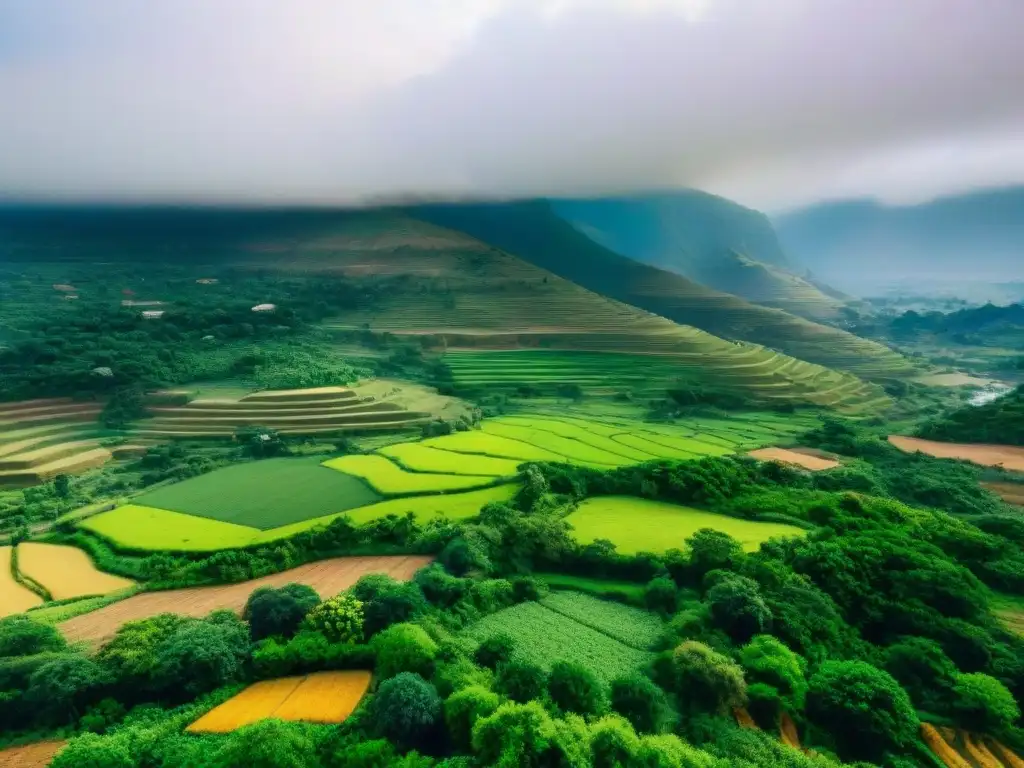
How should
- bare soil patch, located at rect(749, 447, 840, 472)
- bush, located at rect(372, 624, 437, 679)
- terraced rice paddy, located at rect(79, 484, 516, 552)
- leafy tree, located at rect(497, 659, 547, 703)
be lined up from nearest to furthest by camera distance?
leafy tree, located at rect(497, 659, 547, 703), bush, located at rect(372, 624, 437, 679), terraced rice paddy, located at rect(79, 484, 516, 552), bare soil patch, located at rect(749, 447, 840, 472)

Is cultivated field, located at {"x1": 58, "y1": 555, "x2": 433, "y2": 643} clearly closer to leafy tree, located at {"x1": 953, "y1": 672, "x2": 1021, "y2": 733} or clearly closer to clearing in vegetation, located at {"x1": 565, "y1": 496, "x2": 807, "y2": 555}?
clearing in vegetation, located at {"x1": 565, "y1": 496, "x2": 807, "y2": 555}

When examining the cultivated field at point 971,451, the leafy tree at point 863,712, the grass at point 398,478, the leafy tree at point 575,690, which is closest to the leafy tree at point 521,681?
the leafy tree at point 575,690

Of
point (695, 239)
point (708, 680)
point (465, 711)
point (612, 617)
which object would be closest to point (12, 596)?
point (465, 711)

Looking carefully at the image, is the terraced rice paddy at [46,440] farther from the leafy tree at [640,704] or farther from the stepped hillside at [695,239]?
the stepped hillside at [695,239]

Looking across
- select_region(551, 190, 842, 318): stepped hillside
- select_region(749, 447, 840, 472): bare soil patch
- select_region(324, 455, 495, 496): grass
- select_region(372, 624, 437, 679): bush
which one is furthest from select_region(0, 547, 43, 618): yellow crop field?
select_region(551, 190, 842, 318): stepped hillside

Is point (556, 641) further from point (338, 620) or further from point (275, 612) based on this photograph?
point (275, 612)

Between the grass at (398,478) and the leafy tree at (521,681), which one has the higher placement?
the leafy tree at (521,681)
